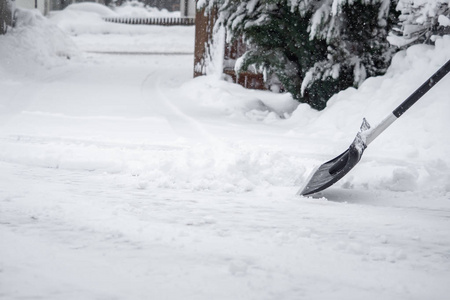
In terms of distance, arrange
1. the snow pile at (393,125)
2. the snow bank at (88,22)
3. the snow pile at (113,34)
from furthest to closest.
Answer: the snow bank at (88,22)
the snow pile at (113,34)
the snow pile at (393,125)

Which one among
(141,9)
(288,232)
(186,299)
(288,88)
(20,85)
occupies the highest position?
(186,299)

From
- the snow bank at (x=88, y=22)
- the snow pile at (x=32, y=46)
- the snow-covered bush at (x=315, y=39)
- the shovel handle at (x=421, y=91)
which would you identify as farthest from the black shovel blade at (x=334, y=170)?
the snow bank at (x=88, y=22)

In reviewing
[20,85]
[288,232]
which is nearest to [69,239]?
[288,232]

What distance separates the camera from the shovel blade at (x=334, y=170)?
4066 millimetres

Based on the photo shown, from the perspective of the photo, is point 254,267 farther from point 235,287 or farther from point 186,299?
point 186,299

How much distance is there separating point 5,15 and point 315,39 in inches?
406

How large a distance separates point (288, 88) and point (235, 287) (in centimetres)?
627

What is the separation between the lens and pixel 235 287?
7.63 feet

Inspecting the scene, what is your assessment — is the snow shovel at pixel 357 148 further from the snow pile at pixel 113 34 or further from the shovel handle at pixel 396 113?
the snow pile at pixel 113 34

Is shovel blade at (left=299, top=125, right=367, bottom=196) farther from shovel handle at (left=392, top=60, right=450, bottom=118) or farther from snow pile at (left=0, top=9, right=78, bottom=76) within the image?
snow pile at (left=0, top=9, right=78, bottom=76)

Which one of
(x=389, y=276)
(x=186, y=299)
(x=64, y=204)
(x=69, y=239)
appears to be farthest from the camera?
(x=64, y=204)

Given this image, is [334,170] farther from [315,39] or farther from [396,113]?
[315,39]

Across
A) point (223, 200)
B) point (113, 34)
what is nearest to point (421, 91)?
point (223, 200)

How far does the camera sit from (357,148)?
13.8 feet
